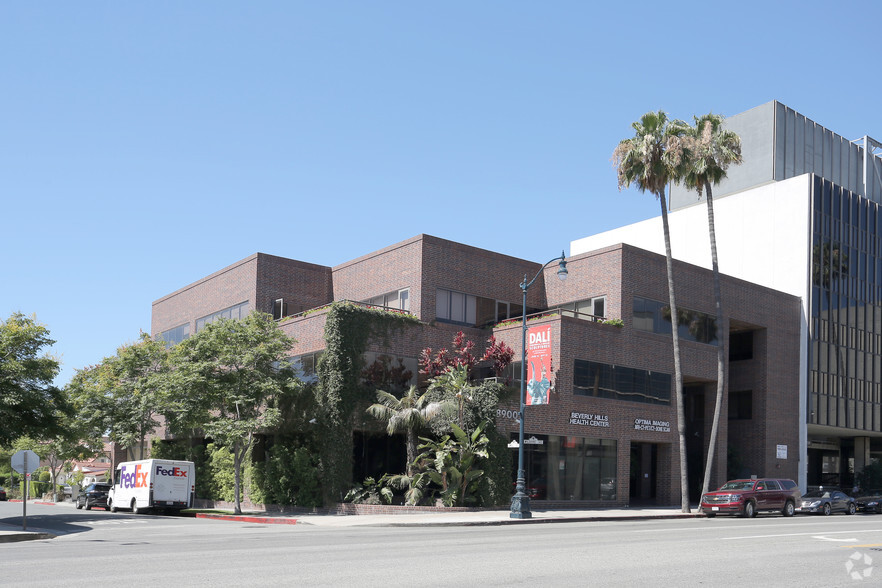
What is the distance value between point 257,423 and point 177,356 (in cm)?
554

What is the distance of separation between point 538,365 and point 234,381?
1320cm

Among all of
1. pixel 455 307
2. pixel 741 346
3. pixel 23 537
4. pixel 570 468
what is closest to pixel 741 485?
pixel 570 468

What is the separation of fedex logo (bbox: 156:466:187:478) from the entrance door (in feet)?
74.5

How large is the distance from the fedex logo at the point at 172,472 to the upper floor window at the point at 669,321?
22.0 metres

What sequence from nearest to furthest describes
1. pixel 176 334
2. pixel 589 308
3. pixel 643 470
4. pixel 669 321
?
1. pixel 589 308
2. pixel 669 321
3. pixel 643 470
4. pixel 176 334

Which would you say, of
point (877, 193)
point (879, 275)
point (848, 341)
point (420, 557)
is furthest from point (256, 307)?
point (877, 193)

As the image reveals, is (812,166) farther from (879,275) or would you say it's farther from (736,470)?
(736,470)

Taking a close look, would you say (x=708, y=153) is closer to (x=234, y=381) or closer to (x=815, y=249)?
(x=815, y=249)

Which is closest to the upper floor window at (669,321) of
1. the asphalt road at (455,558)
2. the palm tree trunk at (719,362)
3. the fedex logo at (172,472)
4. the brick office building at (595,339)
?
the brick office building at (595,339)

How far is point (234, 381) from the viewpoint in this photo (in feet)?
119

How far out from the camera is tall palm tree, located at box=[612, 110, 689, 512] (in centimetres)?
3691

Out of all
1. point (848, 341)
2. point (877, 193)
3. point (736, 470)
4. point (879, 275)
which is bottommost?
point (736, 470)

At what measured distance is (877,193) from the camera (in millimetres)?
61250

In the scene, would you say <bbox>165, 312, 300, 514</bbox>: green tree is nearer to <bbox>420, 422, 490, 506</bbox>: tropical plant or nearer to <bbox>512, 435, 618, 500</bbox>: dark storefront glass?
<bbox>420, 422, 490, 506</bbox>: tropical plant
